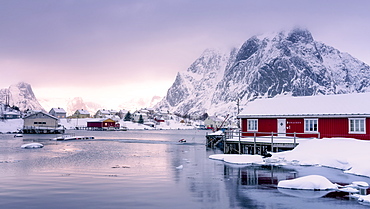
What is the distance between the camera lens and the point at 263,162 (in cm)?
3472

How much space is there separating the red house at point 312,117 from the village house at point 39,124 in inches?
3718

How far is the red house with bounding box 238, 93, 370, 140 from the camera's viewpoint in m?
40.8

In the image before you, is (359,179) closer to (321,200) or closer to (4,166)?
(321,200)

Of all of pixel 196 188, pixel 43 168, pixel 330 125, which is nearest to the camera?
pixel 196 188

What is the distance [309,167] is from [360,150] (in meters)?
4.54

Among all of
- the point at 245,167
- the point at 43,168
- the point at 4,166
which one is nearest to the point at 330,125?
the point at 245,167

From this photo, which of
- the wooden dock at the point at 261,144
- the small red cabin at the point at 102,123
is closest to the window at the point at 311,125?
the wooden dock at the point at 261,144

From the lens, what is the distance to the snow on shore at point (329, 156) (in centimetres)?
2980

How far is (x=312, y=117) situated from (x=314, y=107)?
2.44m

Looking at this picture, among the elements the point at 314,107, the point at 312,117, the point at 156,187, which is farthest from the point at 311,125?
the point at 156,187

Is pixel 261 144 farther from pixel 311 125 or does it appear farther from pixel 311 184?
pixel 311 184

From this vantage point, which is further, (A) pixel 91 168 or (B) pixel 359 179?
(A) pixel 91 168

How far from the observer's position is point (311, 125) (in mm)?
43750

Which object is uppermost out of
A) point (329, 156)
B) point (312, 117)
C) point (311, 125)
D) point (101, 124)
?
point (312, 117)
